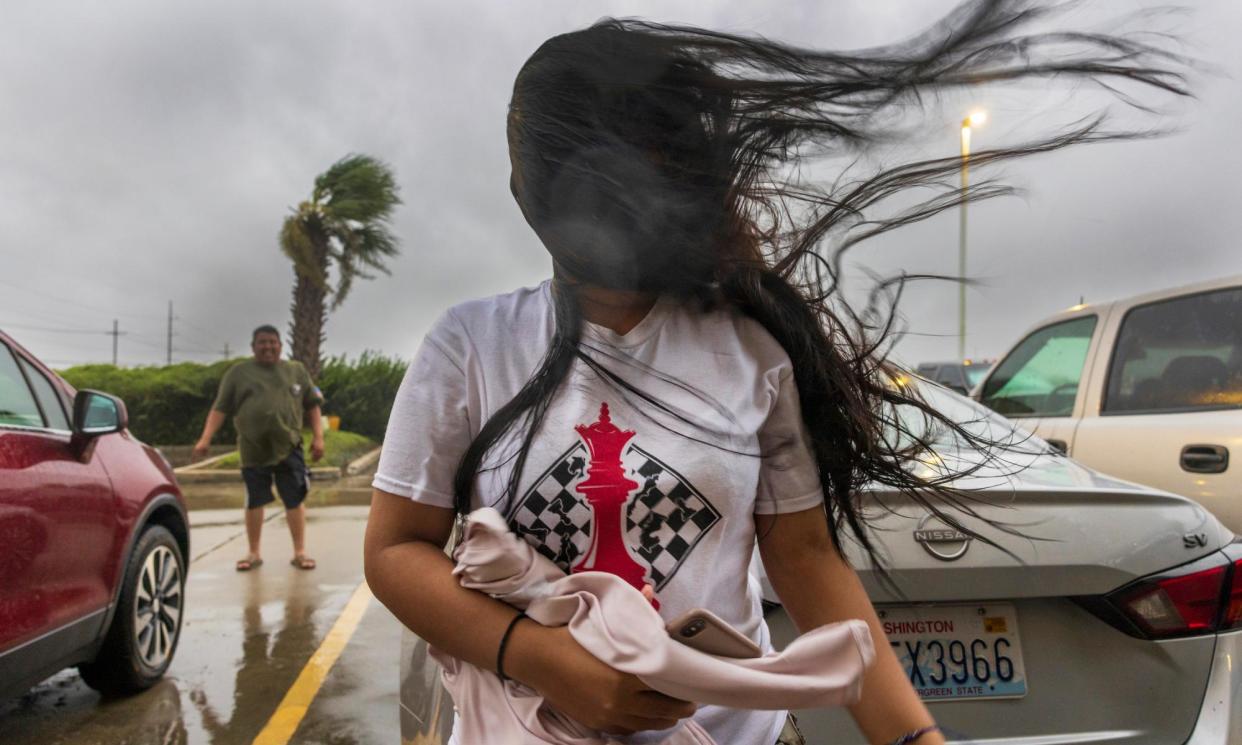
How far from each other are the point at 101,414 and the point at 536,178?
3.29 m

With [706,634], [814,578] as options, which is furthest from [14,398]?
[706,634]

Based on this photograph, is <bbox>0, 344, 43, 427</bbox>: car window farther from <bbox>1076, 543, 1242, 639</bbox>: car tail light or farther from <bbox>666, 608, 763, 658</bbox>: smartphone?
<bbox>1076, 543, 1242, 639</bbox>: car tail light

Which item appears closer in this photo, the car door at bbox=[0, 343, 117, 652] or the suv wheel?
the car door at bbox=[0, 343, 117, 652]

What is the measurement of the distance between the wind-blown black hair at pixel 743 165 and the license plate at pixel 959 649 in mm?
969

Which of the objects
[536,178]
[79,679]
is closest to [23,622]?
[79,679]

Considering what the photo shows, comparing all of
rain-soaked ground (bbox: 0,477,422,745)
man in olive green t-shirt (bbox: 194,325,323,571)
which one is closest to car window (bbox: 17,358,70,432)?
rain-soaked ground (bbox: 0,477,422,745)

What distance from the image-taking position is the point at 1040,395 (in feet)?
17.2

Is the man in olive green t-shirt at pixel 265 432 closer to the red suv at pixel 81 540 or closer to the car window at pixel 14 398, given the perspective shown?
the red suv at pixel 81 540

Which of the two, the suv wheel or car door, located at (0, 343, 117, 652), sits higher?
car door, located at (0, 343, 117, 652)

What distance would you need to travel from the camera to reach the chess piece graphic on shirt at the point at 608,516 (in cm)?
119

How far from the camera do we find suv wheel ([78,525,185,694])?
13.4ft

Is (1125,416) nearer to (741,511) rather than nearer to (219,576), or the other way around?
(741,511)

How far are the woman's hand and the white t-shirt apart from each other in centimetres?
13

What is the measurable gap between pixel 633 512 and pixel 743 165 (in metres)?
0.55
